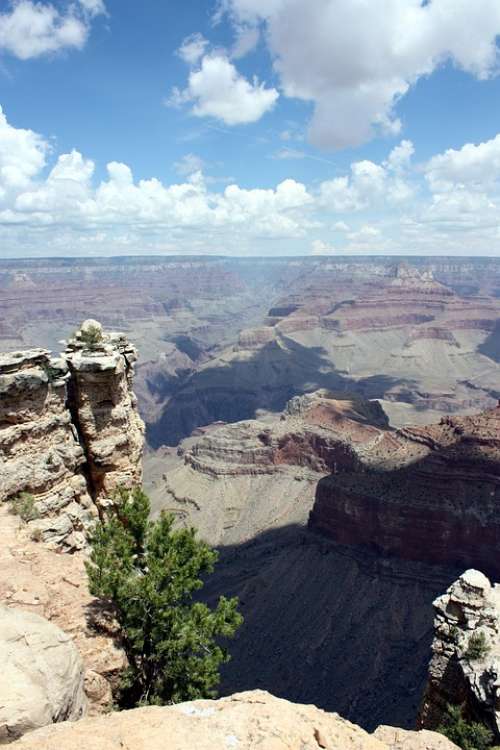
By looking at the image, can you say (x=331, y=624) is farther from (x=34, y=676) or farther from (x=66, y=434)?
(x=34, y=676)

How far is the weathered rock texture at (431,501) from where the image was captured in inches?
2416

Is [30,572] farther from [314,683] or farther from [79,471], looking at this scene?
[314,683]

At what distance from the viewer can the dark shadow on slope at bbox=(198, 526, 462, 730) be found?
154ft

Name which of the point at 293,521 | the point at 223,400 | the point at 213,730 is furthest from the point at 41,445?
the point at 223,400

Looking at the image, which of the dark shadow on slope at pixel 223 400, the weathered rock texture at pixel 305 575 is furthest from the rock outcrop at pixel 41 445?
the dark shadow on slope at pixel 223 400

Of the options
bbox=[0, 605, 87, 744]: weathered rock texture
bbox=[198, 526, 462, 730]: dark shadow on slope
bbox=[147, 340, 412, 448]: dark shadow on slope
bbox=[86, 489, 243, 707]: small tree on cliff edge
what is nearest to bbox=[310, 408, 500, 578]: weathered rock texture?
bbox=[198, 526, 462, 730]: dark shadow on slope

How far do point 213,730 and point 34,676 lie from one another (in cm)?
387

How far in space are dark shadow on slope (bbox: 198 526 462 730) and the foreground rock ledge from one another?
38.0 meters

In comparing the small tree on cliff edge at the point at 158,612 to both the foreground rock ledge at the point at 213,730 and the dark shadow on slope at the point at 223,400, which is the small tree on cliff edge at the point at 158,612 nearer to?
the foreground rock ledge at the point at 213,730

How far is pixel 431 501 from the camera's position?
63.6m

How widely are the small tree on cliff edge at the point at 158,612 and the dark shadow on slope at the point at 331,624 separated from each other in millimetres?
33912

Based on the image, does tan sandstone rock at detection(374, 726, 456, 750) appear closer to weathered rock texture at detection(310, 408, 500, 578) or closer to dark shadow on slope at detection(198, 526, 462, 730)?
dark shadow on slope at detection(198, 526, 462, 730)

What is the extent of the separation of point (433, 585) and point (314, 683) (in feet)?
64.4

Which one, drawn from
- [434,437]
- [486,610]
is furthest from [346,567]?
[486,610]
